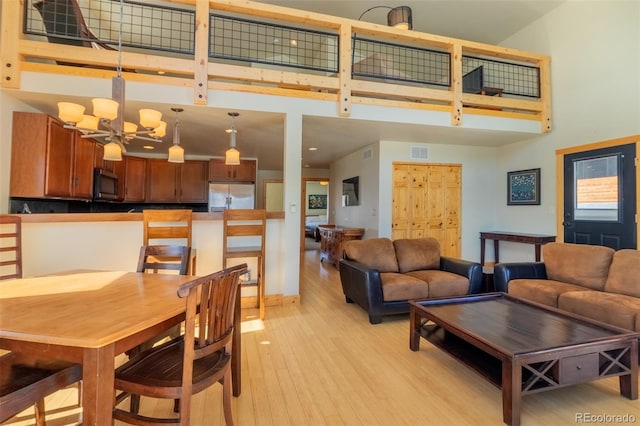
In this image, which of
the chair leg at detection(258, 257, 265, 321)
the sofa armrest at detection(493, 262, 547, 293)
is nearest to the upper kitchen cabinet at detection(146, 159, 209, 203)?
the chair leg at detection(258, 257, 265, 321)

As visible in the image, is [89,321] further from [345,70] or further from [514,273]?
[514,273]

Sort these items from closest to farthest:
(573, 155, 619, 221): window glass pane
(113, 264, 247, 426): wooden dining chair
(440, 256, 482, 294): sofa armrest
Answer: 1. (113, 264, 247, 426): wooden dining chair
2. (440, 256, 482, 294): sofa armrest
3. (573, 155, 619, 221): window glass pane

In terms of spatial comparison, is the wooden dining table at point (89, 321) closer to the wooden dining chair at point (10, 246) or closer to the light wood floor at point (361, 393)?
the light wood floor at point (361, 393)

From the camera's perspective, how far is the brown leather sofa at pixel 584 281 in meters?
2.42

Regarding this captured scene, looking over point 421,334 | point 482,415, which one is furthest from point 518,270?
point 482,415

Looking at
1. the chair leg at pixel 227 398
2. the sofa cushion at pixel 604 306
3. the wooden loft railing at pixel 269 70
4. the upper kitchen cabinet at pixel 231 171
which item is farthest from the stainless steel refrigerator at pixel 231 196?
the sofa cushion at pixel 604 306

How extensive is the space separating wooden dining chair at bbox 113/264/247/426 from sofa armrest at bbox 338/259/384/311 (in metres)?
1.86

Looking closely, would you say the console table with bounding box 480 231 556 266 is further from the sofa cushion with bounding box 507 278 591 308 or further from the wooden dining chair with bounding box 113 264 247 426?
the wooden dining chair with bounding box 113 264 247 426

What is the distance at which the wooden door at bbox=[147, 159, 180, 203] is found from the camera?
20.0ft

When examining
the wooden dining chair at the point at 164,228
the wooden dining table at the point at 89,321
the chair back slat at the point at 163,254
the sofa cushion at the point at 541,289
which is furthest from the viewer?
the wooden dining chair at the point at 164,228

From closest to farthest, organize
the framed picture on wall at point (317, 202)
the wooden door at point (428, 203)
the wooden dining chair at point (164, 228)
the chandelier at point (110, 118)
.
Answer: the chandelier at point (110, 118) → the wooden dining chair at point (164, 228) → the wooden door at point (428, 203) → the framed picture on wall at point (317, 202)

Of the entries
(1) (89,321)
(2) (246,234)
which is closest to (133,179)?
(2) (246,234)

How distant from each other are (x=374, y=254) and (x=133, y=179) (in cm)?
500

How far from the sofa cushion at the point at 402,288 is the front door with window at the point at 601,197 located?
9.55ft
